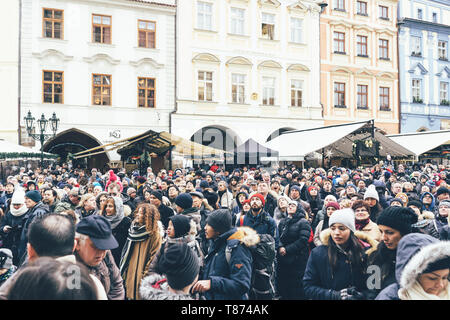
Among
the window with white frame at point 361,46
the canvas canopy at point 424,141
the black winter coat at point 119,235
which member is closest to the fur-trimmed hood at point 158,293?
the black winter coat at point 119,235

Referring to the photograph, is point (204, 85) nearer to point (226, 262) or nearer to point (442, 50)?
point (442, 50)

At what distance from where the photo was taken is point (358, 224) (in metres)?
4.46

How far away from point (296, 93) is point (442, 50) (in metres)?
13.1

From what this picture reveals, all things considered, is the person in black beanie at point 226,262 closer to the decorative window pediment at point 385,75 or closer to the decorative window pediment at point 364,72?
the decorative window pediment at point 364,72

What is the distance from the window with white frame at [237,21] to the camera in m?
22.6

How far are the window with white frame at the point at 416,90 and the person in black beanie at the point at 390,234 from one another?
27.5m

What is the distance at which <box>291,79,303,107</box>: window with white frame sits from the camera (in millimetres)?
24312

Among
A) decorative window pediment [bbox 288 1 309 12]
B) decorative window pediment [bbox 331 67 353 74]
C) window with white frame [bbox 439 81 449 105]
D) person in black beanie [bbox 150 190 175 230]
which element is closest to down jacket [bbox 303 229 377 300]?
person in black beanie [bbox 150 190 175 230]

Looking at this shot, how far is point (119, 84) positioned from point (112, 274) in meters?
18.4

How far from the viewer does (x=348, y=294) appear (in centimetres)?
297

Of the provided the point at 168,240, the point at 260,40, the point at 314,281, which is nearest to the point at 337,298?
the point at 314,281

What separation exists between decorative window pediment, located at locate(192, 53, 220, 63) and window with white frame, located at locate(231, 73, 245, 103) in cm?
144
